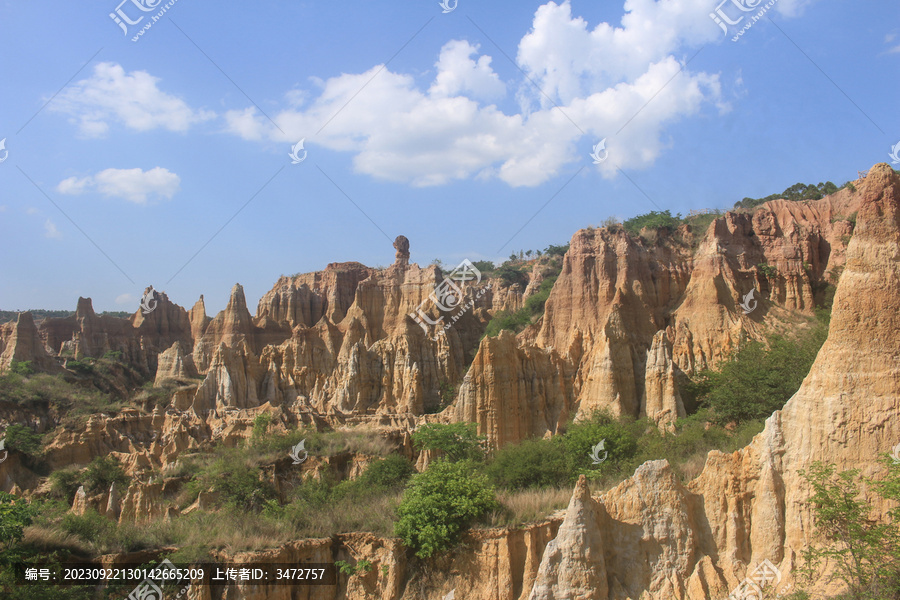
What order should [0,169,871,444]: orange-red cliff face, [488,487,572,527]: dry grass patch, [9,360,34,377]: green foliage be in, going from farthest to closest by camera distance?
[9,360,34,377]: green foliage, [0,169,871,444]: orange-red cliff face, [488,487,572,527]: dry grass patch

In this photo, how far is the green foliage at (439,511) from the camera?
12820 mm

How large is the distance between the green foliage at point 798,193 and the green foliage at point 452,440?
43.3m

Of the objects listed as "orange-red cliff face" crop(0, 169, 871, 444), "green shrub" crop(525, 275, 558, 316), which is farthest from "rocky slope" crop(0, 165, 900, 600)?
"green shrub" crop(525, 275, 558, 316)

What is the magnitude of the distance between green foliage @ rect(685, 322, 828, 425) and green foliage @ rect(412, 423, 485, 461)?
9840 millimetres

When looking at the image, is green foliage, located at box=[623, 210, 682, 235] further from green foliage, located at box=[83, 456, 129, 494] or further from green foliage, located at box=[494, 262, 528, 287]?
green foliage, located at box=[83, 456, 129, 494]

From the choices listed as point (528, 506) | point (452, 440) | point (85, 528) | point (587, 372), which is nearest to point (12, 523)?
point (85, 528)

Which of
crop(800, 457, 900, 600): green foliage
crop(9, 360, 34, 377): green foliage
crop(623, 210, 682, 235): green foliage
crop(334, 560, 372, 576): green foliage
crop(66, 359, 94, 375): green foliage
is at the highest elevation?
crop(623, 210, 682, 235): green foliage

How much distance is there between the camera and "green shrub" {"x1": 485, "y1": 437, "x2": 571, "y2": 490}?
17.2 metres

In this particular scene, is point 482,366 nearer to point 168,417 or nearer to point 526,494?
point 526,494

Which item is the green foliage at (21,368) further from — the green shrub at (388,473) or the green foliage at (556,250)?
the green foliage at (556,250)

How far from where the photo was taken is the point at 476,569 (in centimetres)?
1266

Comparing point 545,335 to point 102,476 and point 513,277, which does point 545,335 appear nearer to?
point 102,476

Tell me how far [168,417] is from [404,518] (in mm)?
28931

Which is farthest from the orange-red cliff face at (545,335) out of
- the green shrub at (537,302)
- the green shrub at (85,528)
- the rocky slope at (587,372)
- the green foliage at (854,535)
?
the green shrub at (85,528)
